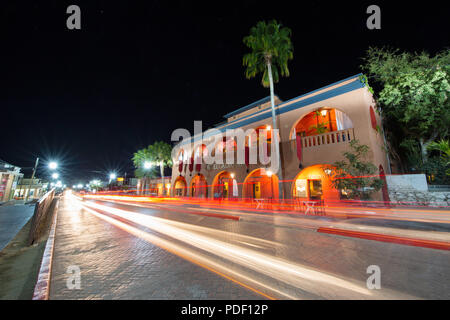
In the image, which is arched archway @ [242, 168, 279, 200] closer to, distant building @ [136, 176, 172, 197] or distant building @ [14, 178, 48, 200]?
distant building @ [136, 176, 172, 197]

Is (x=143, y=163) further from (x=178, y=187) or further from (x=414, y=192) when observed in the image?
(x=414, y=192)

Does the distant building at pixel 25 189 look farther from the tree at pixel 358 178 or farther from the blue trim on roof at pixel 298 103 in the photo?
the tree at pixel 358 178

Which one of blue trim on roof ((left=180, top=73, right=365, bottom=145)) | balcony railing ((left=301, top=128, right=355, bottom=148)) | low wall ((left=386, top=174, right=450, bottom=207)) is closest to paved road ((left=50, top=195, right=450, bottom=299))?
low wall ((left=386, top=174, right=450, bottom=207))

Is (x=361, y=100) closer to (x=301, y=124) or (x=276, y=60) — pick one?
(x=301, y=124)

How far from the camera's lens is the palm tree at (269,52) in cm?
1477

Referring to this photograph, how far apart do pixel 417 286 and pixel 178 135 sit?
29743 millimetres

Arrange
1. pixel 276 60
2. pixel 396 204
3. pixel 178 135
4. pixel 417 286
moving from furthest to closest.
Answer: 1. pixel 178 135
2. pixel 276 60
3. pixel 396 204
4. pixel 417 286

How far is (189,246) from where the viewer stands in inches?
205

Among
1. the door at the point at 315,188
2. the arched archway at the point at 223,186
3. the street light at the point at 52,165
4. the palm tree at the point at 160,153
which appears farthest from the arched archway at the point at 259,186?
the street light at the point at 52,165

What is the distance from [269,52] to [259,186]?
13.5 metres

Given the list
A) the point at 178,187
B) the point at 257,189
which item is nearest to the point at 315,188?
the point at 257,189

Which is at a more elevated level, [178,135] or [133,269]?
[178,135]

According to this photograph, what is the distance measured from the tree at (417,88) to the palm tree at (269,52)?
6485 mm
